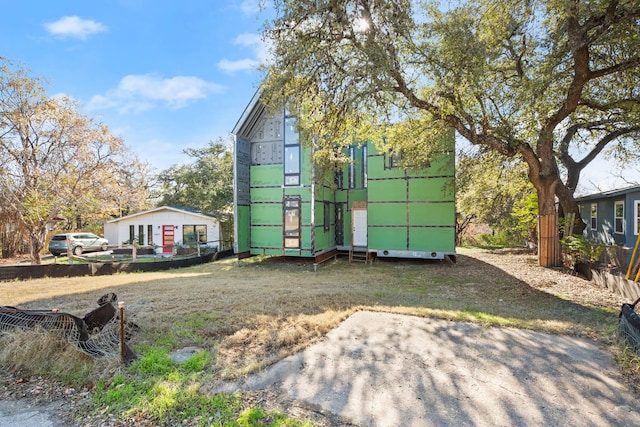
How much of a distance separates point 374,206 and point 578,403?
35.3 ft

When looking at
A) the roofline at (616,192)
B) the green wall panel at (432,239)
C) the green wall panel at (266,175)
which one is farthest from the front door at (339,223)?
the roofline at (616,192)

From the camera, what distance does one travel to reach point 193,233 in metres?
20.8

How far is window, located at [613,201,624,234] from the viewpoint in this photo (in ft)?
46.6

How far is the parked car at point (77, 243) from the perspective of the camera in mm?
19594

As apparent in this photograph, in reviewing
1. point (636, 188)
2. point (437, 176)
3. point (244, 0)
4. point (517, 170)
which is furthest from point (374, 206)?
point (636, 188)

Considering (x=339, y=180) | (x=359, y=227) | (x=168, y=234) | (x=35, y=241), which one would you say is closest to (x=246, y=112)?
(x=339, y=180)

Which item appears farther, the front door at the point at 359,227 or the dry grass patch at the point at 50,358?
the front door at the point at 359,227

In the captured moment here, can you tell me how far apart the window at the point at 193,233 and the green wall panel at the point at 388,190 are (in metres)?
12.1

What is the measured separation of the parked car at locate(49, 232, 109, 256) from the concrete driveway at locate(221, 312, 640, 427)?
67.7 ft

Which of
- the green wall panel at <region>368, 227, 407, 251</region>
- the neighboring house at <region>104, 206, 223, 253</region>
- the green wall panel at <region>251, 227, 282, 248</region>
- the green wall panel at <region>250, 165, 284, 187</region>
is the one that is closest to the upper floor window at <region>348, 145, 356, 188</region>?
the green wall panel at <region>368, 227, 407, 251</region>

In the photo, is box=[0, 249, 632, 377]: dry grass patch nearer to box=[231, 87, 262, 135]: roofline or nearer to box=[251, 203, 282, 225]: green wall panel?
box=[251, 203, 282, 225]: green wall panel

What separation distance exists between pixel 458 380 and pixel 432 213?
10076 millimetres

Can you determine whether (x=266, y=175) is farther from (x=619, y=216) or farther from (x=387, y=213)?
(x=619, y=216)

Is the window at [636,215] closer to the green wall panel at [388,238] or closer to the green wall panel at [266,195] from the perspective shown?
the green wall panel at [388,238]
